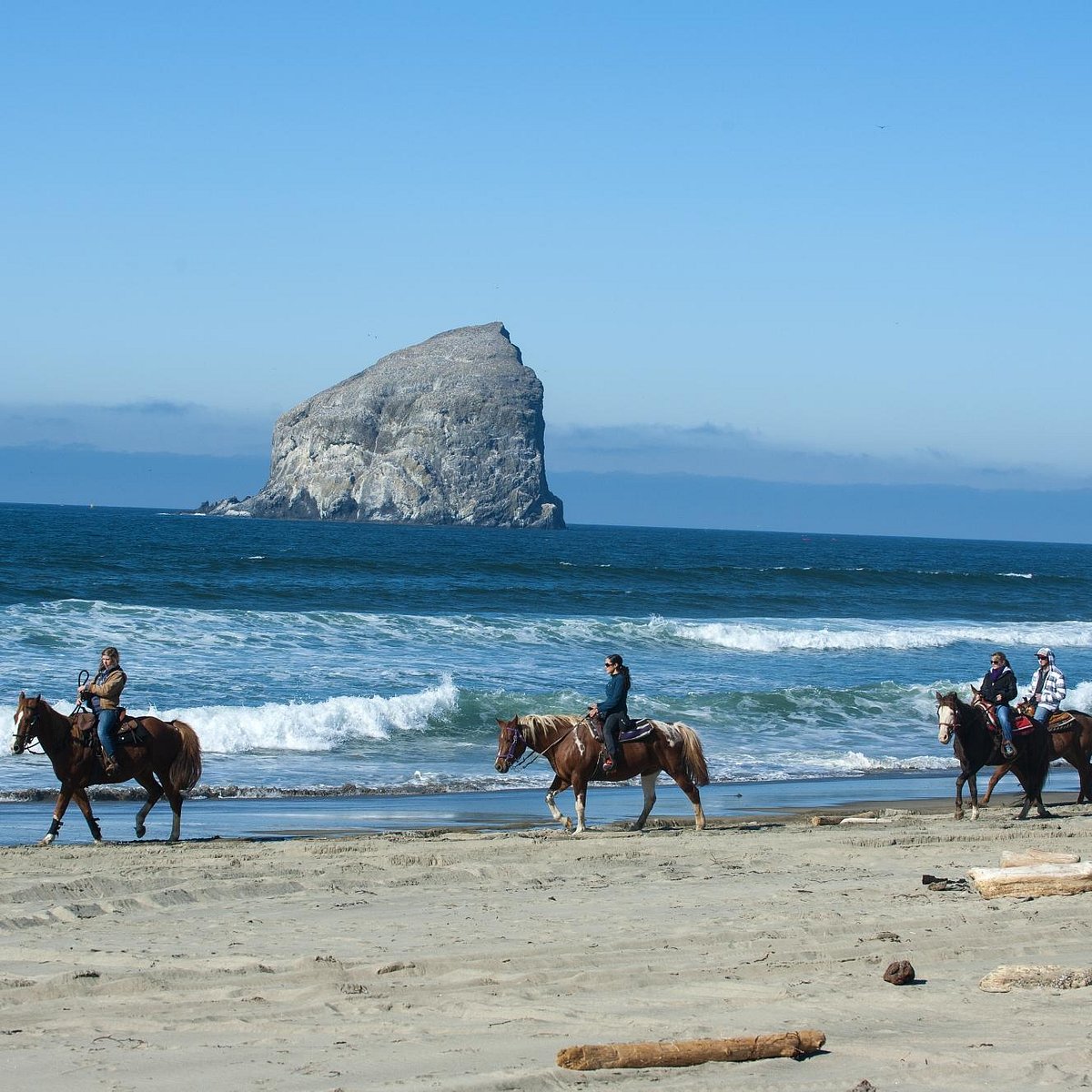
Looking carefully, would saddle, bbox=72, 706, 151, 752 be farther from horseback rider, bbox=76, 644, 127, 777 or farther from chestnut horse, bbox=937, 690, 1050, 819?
chestnut horse, bbox=937, 690, 1050, 819

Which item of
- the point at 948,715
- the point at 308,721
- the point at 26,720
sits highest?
the point at 948,715

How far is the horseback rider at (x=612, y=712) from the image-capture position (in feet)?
45.8

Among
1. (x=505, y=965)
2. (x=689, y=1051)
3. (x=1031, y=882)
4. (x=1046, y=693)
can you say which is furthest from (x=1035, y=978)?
(x=1046, y=693)

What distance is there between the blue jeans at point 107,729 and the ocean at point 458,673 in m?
0.97

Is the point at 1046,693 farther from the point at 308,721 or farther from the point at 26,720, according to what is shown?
the point at 26,720

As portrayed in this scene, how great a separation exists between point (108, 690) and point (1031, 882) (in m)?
8.59

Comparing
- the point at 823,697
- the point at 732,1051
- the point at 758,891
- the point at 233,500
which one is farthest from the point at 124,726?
the point at 233,500

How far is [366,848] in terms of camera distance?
12055 mm

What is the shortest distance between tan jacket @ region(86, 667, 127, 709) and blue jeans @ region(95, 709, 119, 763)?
8 cm

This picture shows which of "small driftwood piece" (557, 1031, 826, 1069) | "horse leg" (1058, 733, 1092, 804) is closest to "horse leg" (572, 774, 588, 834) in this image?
"horse leg" (1058, 733, 1092, 804)

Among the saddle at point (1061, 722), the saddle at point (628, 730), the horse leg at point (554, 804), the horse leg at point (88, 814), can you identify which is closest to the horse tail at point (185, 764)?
the horse leg at point (88, 814)

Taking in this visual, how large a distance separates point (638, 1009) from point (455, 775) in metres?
12.4

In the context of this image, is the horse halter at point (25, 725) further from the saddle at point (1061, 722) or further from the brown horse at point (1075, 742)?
the saddle at point (1061, 722)

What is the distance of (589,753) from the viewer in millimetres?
14047
